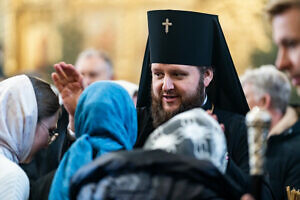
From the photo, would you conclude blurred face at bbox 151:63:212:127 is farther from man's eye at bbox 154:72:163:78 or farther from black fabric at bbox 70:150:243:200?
black fabric at bbox 70:150:243:200

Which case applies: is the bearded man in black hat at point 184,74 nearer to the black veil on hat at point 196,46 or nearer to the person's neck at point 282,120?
the black veil on hat at point 196,46

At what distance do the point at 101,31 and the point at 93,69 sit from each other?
655cm

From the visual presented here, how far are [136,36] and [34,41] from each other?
2.56 metres

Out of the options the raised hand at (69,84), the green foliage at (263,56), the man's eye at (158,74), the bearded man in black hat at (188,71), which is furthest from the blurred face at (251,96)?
the green foliage at (263,56)

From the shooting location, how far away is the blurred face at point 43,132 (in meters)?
3.89

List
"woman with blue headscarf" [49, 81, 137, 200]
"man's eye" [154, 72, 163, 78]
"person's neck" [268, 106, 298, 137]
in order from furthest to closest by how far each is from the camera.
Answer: "person's neck" [268, 106, 298, 137] → "man's eye" [154, 72, 163, 78] → "woman with blue headscarf" [49, 81, 137, 200]

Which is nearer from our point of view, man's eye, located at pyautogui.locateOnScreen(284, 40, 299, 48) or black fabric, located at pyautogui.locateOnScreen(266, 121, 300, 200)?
man's eye, located at pyautogui.locateOnScreen(284, 40, 299, 48)

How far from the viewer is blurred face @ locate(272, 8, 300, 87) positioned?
2.68 m

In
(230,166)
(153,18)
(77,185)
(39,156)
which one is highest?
(153,18)

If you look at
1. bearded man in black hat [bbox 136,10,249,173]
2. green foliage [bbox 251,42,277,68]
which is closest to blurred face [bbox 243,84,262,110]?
bearded man in black hat [bbox 136,10,249,173]

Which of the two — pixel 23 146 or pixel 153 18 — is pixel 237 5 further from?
pixel 23 146

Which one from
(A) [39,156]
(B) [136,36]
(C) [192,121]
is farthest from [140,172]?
(B) [136,36]

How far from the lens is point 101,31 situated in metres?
14.1

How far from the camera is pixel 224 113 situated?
466 centimetres
